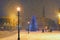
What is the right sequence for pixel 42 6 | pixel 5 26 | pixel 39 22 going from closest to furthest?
pixel 5 26 < pixel 39 22 < pixel 42 6

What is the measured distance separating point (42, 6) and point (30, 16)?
2616mm

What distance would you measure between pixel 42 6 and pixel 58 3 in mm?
2493

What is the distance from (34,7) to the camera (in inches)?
1060

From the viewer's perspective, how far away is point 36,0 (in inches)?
1063

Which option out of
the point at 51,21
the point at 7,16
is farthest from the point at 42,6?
the point at 7,16

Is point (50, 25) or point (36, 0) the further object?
point (36, 0)

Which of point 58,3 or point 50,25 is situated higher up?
point 58,3

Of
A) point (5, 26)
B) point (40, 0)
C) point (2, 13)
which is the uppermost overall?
point (40, 0)

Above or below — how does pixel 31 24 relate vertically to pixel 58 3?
below

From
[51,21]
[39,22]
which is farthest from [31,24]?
[51,21]

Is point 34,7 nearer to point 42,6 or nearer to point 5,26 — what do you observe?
point 42,6

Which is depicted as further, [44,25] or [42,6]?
[42,6]

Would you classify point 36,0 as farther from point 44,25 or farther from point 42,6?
point 44,25

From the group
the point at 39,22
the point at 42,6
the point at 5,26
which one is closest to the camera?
the point at 5,26
